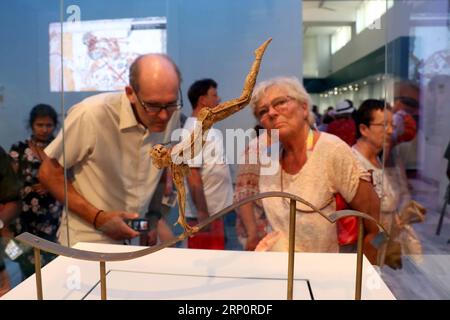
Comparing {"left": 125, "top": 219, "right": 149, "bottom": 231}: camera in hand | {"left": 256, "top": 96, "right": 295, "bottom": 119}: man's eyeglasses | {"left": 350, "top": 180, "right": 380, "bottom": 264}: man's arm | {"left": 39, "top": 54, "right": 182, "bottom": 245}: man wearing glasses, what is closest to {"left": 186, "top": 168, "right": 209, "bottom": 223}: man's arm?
{"left": 39, "top": 54, "right": 182, "bottom": 245}: man wearing glasses

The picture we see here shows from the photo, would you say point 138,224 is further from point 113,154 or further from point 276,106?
point 276,106

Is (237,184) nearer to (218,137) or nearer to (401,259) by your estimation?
(218,137)

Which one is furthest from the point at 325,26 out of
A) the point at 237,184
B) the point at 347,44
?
the point at 237,184

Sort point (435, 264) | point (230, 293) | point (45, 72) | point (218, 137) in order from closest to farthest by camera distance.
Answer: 1. point (230, 293)
2. point (218, 137)
3. point (45, 72)
4. point (435, 264)

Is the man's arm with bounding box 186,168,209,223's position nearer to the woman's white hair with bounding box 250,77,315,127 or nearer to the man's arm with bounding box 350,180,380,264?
the woman's white hair with bounding box 250,77,315,127

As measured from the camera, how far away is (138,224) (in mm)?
1964

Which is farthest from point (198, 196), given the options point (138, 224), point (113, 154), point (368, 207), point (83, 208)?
point (368, 207)

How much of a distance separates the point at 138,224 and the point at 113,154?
367mm

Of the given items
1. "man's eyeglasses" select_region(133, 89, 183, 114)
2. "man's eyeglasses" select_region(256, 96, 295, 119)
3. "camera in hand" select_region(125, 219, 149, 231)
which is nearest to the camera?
"man's eyeglasses" select_region(256, 96, 295, 119)

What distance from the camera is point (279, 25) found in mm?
1710

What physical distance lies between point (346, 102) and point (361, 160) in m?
0.26

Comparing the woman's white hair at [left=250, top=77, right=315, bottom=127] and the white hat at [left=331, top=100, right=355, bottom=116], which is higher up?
the woman's white hair at [left=250, top=77, right=315, bottom=127]

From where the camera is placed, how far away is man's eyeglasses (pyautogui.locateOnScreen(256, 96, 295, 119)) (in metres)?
1.66

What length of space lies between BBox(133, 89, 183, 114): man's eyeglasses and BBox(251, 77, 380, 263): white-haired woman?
1.20ft
